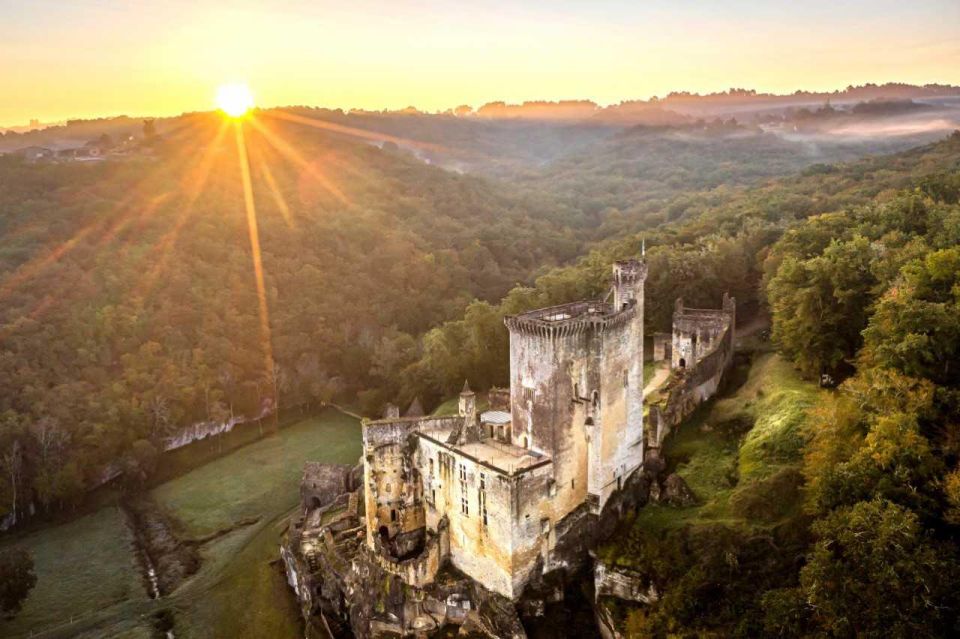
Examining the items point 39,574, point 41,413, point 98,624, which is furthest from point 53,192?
point 98,624

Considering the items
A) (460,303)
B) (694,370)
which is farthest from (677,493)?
(460,303)

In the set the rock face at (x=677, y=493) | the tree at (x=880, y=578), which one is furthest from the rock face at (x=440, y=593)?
the tree at (x=880, y=578)

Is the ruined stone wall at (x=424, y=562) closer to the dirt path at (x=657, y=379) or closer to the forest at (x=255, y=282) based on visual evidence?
the dirt path at (x=657, y=379)

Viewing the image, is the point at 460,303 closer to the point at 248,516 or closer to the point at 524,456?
the point at 248,516

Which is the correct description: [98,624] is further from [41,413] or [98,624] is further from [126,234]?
[126,234]

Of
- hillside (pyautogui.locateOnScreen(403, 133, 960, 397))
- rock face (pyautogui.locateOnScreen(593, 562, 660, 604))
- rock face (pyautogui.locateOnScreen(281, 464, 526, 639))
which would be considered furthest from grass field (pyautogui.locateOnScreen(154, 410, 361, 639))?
rock face (pyautogui.locateOnScreen(593, 562, 660, 604))
